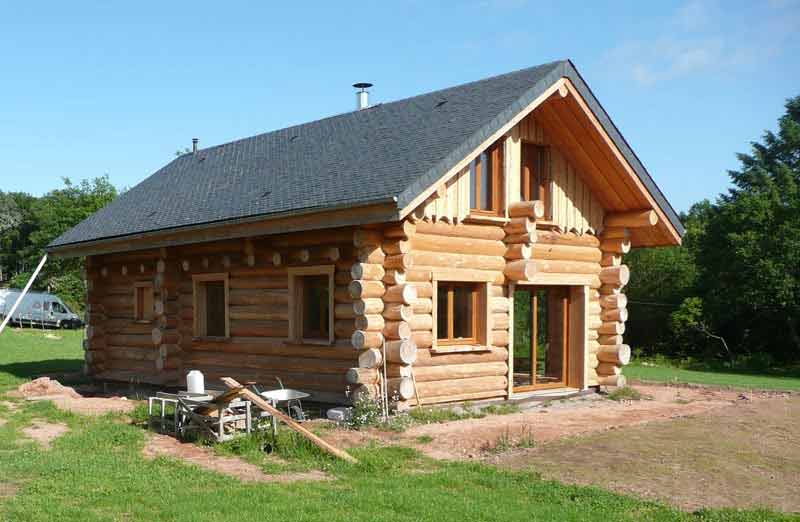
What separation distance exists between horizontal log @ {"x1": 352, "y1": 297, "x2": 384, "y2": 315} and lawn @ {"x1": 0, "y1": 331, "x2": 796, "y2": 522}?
2757mm

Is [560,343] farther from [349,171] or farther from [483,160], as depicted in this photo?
[349,171]

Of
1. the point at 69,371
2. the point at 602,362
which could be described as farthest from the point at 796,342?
the point at 69,371

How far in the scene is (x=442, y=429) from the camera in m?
12.0

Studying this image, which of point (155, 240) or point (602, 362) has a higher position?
point (155, 240)

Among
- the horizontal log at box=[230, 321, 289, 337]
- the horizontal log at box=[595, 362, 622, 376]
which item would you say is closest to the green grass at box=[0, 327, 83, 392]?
the horizontal log at box=[230, 321, 289, 337]

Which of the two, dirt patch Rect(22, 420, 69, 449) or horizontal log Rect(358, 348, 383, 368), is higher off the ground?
horizontal log Rect(358, 348, 383, 368)

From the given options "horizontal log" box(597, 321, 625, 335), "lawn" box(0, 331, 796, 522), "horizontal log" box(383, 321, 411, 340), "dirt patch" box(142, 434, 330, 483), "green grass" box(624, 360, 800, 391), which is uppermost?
"horizontal log" box(383, 321, 411, 340)

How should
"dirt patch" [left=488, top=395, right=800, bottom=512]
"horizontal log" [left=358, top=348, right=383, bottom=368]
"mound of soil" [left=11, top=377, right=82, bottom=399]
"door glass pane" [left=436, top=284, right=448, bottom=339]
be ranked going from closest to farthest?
"dirt patch" [left=488, top=395, right=800, bottom=512]
"horizontal log" [left=358, top=348, right=383, bottom=368]
"door glass pane" [left=436, top=284, right=448, bottom=339]
"mound of soil" [left=11, top=377, right=82, bottom=399]

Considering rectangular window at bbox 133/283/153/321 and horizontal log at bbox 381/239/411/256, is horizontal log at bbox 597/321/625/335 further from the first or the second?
rectangular window at bbox 133/283/153/321

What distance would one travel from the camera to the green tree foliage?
2179 inches

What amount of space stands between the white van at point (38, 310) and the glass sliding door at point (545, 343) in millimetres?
34563

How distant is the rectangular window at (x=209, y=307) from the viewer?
655 inches

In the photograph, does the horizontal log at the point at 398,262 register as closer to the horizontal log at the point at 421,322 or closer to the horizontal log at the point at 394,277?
the horizontal log at the point at 394,277

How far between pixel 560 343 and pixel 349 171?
5.78 metres
